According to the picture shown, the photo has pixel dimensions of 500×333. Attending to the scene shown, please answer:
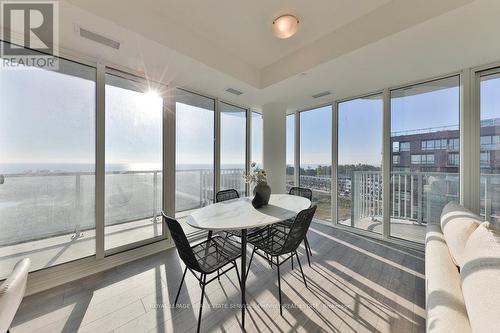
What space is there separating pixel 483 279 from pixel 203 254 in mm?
1854

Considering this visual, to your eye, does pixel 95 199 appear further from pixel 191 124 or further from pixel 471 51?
pixel 471 51

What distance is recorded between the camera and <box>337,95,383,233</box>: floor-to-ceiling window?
131 inches

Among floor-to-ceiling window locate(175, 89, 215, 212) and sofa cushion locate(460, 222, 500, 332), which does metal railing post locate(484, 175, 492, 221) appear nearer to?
sofa cushion locate(460, 222, 500, 332)

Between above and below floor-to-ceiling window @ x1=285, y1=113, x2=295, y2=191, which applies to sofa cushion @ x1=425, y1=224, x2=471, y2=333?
below

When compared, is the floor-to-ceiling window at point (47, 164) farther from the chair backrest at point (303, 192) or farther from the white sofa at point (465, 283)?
the white sofa at point (465, 283)

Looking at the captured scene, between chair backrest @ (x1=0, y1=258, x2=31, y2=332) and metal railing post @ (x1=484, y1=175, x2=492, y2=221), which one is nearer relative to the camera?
chair backrest @ (x1=0, y1=258, x2=31, y2=332)

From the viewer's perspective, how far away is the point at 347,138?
367 cm

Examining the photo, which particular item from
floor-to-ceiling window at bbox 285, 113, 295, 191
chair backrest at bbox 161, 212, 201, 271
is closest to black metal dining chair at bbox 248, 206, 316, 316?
chair backrest at bbox 161, 212, 201, 271

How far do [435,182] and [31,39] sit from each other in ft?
17.7

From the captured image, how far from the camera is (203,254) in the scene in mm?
1772

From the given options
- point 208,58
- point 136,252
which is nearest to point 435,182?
point 208,58

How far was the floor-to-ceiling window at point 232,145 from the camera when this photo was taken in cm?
375

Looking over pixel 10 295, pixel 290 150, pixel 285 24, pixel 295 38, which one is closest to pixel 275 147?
pixel 290 150

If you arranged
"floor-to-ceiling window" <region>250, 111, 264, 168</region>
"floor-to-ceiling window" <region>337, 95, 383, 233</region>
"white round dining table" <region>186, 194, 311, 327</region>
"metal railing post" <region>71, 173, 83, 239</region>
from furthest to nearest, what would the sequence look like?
1. "floor-to-ceiling window" <region>250, 111, 264, 168</region>
2. "floor-to-ceiling window" <region>337, 95, 383, 233</region>
3. "metal railing post" <region>71, 173, 83, 239</region>
4. "white round dining table" <region>186, 194, 311, 327</region>
